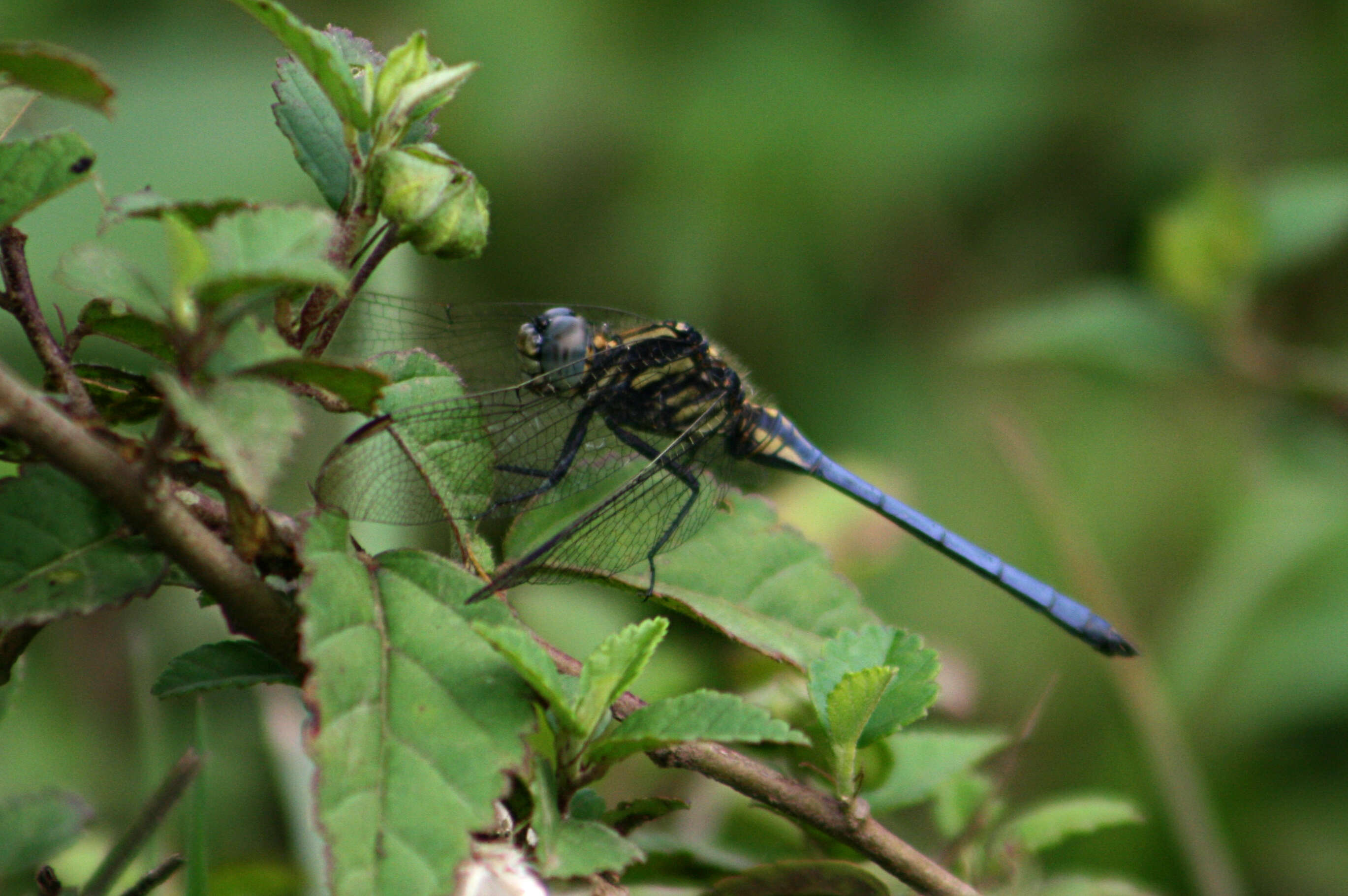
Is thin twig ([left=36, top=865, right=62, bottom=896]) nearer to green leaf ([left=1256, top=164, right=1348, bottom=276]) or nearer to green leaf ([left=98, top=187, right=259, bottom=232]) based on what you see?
green leaf ([left=98, top=187, right=259, bottom=232])

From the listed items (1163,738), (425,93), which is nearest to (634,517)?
(425,93)

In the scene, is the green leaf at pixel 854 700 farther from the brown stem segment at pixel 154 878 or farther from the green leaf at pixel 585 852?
the brown stem segment at pixel 154 878

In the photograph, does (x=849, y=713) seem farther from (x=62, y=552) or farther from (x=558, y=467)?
(x=558, y=467)

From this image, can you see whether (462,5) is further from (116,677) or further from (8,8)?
(116,677)

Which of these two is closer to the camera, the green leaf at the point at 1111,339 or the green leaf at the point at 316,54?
the green leaf at the point at 316,54

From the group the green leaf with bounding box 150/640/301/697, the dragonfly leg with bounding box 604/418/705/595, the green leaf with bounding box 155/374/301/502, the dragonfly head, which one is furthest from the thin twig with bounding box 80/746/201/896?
the dragonfly head

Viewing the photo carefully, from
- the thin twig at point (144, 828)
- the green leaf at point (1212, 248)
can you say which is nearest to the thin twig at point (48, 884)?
the thin twig at point (144, 828)

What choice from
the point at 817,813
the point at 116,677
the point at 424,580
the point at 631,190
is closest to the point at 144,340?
the point at 424,580
